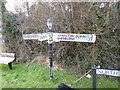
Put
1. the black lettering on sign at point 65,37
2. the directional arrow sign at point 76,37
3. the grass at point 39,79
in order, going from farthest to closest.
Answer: the grass at point 39,79 < the black lettering on sign at point 65,37 < the directional arrow sign at point 76,37

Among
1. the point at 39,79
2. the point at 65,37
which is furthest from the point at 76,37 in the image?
the point at 39,79

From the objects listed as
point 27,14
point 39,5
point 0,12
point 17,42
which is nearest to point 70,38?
point 39,5

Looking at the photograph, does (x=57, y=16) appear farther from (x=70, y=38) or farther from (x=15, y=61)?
(x=15, y=61)

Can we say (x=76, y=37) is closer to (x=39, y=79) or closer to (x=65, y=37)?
(x=65, y=37)

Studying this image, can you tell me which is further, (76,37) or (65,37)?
(65,37)

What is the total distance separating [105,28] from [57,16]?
853 millimetres

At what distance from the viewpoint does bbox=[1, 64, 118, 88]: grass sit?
2.75 meters

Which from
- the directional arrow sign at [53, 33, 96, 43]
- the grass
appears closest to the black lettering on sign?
the directional arrow sign at [53, 33, 96, 43]

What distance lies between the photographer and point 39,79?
3000mm

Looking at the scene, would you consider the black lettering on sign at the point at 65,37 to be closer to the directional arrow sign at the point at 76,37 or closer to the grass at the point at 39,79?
the directional arrow sign at the point at 76,37

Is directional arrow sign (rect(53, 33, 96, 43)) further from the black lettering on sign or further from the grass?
the grass

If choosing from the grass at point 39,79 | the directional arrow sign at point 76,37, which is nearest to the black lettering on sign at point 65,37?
the directional arrow sign at point 76,37

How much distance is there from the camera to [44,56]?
140 inches

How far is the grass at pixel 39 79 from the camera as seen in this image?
2752mm
